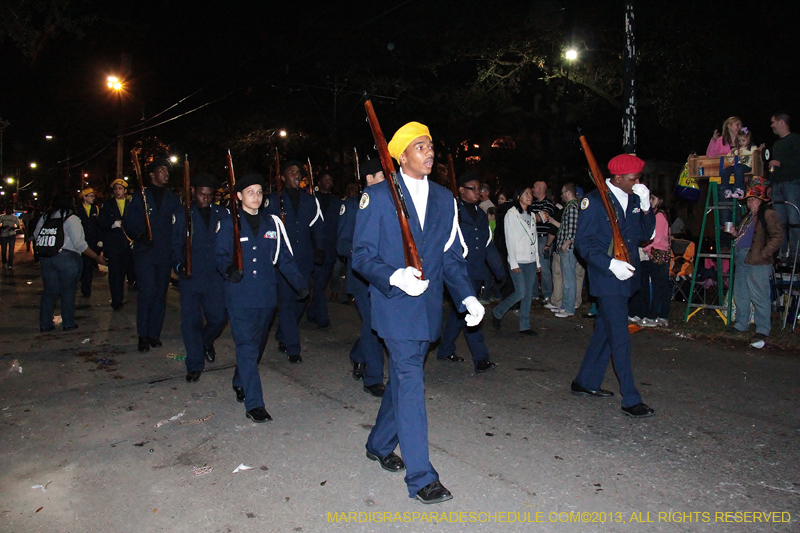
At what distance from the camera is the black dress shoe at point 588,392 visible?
5877mm

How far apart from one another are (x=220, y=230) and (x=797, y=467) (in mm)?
4557

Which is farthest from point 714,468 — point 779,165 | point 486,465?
point 779,165

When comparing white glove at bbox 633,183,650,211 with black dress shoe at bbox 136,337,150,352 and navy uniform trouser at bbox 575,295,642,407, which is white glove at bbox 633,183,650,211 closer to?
navy uniform trouser at bbox 575,295,642,407

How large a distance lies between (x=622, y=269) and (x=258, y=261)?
2.90 meters

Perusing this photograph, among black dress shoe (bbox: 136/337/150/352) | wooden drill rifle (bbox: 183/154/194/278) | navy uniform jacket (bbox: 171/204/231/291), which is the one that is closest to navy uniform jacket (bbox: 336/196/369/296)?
navy uniform jacket (bbox: 171/204/231/291)

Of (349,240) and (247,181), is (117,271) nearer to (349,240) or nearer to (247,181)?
(349,240)

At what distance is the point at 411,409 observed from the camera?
3.79 meters

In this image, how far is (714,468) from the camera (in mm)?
4355

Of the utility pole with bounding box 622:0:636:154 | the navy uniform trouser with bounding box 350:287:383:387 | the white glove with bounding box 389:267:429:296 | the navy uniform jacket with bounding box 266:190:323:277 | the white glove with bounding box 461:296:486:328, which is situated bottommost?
the navy uniform trouser with bounding box 350:287:383:387

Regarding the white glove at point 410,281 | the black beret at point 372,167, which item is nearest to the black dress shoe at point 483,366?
the black beret at point 372,167

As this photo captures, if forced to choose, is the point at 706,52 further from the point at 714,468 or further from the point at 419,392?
the point at 419,392

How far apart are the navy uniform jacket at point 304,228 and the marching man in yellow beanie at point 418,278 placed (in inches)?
184

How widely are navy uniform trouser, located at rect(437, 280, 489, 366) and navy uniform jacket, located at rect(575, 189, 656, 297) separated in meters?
1.63

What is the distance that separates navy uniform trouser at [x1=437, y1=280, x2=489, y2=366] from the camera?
6.97m
